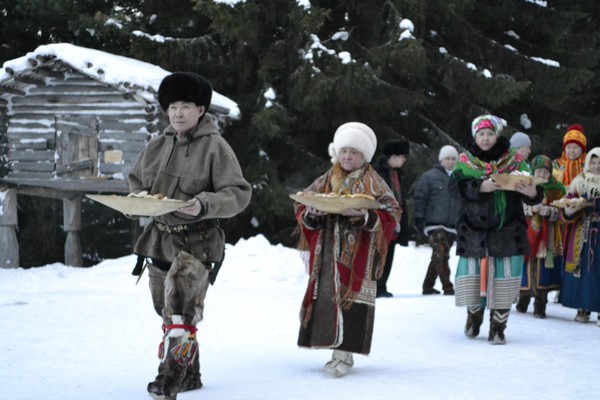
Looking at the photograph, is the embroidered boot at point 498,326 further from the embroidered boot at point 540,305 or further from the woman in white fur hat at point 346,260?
the embroidered boot at point 540,305

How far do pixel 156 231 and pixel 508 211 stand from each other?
3.63m

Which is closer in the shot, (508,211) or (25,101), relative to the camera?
(508,211)

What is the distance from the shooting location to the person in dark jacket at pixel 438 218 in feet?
38.8

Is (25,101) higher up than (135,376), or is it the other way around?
(25,101)

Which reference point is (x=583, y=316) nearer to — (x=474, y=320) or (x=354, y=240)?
(x=474, y=320)

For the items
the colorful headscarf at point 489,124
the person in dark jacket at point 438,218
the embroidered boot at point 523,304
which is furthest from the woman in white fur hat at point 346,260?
the person in dark jacket at point 438,218

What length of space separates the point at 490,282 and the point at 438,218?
443 centimetres

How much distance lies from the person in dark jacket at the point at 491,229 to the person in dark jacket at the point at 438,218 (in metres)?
4.06

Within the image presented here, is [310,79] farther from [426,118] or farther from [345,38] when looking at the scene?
[426,118]

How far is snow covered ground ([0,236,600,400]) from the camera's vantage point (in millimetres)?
5414

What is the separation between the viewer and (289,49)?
19.8 meters

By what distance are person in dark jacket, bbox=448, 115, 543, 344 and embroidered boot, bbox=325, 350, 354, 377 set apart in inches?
76.6

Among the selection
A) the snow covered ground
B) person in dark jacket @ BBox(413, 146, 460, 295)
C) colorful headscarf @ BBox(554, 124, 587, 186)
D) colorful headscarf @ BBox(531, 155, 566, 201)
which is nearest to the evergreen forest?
person in dark jacket @ BBox(413, 146, 460, 295)

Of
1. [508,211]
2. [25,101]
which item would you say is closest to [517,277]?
[508,211]
